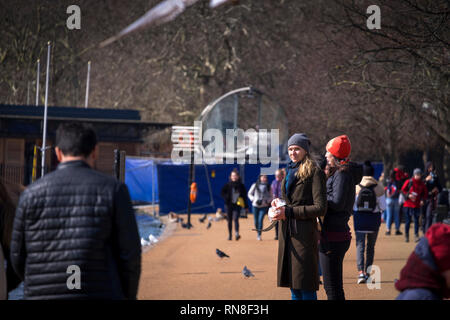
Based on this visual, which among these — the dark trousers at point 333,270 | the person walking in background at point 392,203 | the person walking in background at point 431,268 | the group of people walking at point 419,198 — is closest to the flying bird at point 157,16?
the dark trousers at point 333,270

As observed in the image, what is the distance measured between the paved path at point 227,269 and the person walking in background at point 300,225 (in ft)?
9.87

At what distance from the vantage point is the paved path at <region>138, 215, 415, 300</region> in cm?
982

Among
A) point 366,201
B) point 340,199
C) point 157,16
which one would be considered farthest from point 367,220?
point 157,16

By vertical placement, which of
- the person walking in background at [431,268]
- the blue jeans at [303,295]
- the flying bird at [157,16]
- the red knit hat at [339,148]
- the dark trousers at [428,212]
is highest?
the flying bird at [157,16]

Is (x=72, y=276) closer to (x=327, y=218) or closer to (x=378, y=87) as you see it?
(x=327, y=218)

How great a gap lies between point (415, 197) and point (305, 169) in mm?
12005

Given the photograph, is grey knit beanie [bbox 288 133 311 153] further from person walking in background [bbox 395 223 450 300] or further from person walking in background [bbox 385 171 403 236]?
person walking in background [bbox 385 171 403 236]

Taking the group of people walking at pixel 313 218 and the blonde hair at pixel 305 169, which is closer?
the group of people walking at pixel 313 218

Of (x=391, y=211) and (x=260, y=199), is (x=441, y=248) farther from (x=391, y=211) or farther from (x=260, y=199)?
(x=391, y=211)

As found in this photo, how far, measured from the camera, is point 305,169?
6.26 meters

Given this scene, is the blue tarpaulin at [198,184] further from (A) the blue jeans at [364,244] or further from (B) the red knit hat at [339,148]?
(B) the red knit hat at [339,148]

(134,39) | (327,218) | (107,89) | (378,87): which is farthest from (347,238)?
(107,89)

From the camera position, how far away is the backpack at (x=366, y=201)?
10070 mm

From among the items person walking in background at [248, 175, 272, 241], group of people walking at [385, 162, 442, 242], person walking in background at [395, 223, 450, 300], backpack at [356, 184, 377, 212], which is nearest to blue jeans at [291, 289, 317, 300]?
person walking in background at [395, 223, 450, 300]
